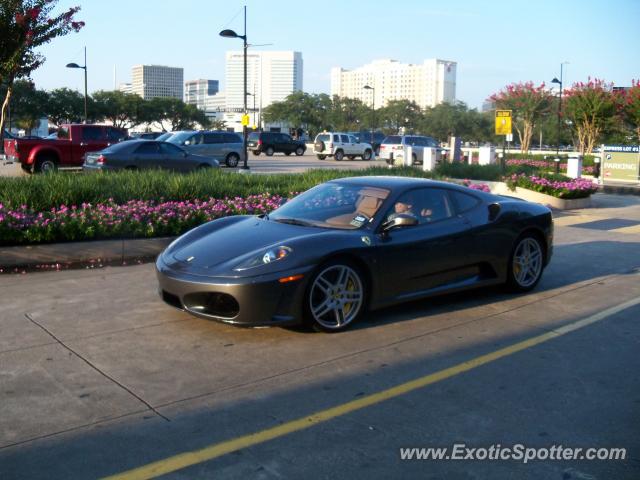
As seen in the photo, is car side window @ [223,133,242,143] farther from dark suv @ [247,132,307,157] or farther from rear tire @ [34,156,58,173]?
dark suv @ [247,132,307,157]

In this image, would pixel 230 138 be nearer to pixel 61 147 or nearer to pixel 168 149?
pixel 61 147

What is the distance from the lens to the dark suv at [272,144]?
4316cm

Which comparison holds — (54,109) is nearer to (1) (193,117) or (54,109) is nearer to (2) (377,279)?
(1) (193,117)

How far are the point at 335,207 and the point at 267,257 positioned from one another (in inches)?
49.6

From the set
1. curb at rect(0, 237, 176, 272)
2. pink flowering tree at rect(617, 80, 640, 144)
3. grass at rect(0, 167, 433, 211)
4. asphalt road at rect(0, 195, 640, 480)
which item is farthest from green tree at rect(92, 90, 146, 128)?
asphalt road at rect(0, 195, 640, 480)

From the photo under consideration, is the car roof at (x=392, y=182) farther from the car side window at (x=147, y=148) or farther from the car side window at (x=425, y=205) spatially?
the car side window at (x=147, y=148)

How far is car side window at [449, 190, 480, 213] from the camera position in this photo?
706 centimetres

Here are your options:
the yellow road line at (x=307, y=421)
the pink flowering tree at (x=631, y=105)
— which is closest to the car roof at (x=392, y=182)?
the yellow road line at (x=307, y=421)

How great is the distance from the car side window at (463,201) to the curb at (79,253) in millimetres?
4178

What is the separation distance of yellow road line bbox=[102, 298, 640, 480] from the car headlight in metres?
1.47

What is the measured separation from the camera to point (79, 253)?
869cm

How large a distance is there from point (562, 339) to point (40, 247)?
6001 millimetres

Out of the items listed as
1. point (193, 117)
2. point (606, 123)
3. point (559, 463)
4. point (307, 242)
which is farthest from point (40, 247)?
point (193, 117)

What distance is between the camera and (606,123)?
33312mm
